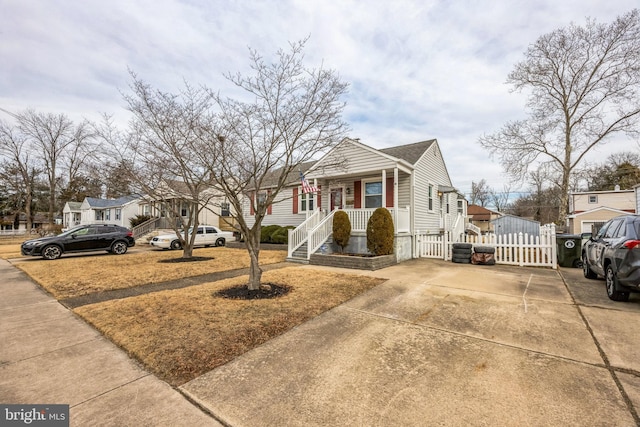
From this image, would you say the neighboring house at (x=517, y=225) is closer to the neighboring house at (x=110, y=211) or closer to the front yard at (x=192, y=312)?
the front yard at (x=192, y=312)

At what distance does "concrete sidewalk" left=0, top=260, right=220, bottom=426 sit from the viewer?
2.08 meters

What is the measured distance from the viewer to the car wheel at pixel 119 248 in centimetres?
1355

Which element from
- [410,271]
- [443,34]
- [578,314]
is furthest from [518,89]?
[578,314]

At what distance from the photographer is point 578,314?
170 inches

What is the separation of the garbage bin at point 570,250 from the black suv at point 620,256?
11.0 feet

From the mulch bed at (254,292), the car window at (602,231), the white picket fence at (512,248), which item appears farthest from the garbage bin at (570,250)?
the mulch bed at (254,292)

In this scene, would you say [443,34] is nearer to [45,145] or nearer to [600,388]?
[600,388]

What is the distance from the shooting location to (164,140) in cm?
850

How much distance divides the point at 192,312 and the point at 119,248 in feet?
40.5

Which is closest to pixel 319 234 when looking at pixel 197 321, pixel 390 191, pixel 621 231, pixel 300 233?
pixel 300 233

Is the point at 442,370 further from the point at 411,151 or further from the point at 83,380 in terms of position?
the point at 411,151

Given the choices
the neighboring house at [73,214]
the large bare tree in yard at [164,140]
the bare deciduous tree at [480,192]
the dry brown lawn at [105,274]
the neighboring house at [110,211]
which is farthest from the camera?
the bare deciduous tree at [480,192]

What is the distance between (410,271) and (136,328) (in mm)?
6824

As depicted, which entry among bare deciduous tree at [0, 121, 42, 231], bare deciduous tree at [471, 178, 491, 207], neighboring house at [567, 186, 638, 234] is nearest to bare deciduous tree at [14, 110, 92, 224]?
bare deciduous tree at [0, 121, 42, 231]
